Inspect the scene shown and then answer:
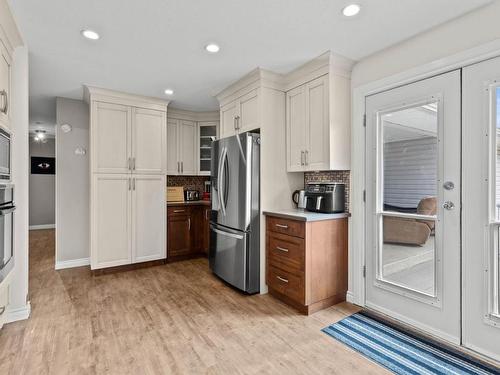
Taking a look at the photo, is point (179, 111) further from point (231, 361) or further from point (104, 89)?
point (231, 361)

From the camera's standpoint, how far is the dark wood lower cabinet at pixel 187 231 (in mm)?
4172

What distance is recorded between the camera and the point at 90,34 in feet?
7.32

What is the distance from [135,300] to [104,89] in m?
2.54

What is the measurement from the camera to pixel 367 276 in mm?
2607

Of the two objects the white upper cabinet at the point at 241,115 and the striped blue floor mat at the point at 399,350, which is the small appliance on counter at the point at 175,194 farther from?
the striped blue floor mat at the point at 399,350

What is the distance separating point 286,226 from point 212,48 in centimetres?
173

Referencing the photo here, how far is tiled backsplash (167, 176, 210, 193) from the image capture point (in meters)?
4.71

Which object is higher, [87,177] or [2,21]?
[2,21]

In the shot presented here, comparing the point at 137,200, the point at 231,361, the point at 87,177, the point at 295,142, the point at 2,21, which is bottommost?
the point at 231,361

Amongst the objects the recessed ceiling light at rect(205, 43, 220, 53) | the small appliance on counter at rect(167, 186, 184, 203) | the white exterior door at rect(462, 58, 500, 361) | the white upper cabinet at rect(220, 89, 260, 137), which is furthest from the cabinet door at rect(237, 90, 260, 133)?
the white exterior door at rect(462, 58, 500, 361)

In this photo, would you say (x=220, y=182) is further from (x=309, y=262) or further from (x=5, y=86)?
(x=5, y=86)

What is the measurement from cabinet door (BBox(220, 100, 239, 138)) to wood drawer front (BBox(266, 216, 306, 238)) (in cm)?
123

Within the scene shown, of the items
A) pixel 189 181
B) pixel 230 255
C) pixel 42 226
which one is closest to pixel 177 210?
pixel 189 181

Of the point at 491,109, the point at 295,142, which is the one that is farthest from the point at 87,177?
the point at 491,109
